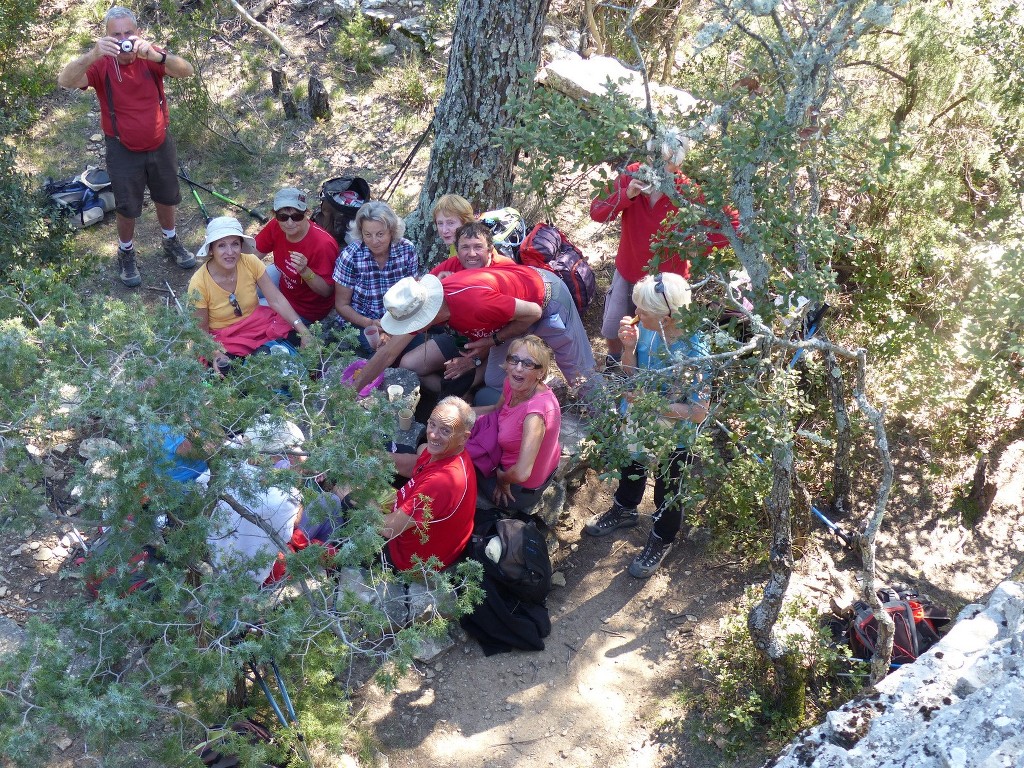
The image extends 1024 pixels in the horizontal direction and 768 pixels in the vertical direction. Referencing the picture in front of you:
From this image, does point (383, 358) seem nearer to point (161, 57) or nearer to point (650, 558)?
point (650, 558)

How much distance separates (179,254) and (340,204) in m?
1.51

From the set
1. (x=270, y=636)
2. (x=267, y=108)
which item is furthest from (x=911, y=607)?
(x=267, y=108)

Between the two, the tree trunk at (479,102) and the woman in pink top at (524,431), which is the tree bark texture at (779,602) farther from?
Result: the tree trunk at (479,102)

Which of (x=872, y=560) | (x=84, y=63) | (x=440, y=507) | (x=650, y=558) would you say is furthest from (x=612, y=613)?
(x=84, y=63)

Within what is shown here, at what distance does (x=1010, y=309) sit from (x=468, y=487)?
262cm

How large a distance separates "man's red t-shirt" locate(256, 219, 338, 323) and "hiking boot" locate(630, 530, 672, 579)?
8.38 ft

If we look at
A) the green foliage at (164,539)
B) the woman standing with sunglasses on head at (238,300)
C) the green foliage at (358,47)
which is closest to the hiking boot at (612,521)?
the green foliage at (164,539)

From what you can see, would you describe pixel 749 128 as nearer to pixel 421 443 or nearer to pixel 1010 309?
pixel 1010 309

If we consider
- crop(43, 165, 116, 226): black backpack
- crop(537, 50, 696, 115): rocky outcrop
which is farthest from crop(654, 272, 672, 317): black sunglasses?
crop(43, 165, 116, 226): black backpack

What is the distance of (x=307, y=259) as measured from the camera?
5430mm

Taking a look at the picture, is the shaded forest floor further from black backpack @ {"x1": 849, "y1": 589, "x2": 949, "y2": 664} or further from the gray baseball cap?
the gray baseball cap

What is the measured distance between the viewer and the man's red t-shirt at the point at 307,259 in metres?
5.41

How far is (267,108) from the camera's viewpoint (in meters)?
7.91

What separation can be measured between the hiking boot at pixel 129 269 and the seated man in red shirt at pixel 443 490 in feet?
10.9
